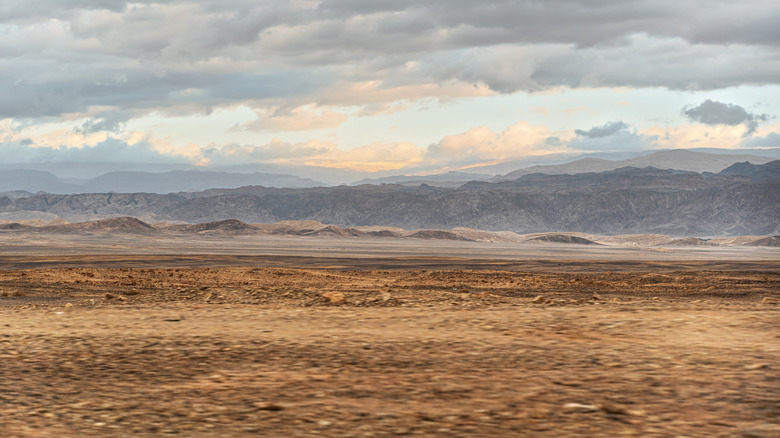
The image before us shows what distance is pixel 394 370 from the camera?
9484 millimetres

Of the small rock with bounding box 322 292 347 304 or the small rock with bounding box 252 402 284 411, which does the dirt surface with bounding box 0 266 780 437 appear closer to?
the small rock with bounding box 252 402 284 411

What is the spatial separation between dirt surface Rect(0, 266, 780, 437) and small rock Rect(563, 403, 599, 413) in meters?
0.03

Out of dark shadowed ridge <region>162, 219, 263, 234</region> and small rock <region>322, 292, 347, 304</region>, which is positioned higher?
small rock <region>322, 292, 347, 304</region>

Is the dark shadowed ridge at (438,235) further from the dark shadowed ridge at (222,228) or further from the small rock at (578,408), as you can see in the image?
the small rock at (578,408)

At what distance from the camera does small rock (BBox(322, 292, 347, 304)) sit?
1739 cm

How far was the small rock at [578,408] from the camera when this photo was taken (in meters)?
7.43

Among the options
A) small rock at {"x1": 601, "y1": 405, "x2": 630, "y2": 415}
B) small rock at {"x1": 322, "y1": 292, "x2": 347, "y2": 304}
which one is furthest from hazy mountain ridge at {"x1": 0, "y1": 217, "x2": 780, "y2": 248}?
small rock at {"x1": 601, "y1": 405, "x2": 630, "y2": 415}

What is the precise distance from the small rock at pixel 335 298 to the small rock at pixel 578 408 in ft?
33.1

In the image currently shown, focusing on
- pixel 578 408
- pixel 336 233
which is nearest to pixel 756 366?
pixel 578 408

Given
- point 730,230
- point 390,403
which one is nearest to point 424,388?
point 390,403

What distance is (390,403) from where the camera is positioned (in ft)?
25.8

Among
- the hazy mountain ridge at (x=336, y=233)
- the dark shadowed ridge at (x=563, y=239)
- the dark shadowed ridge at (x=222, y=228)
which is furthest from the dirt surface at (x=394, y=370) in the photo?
the dark shadowed ridge at (x=222, y=228)

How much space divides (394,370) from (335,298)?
8196 millimetres

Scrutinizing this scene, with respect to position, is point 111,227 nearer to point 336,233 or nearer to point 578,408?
point 336,233
